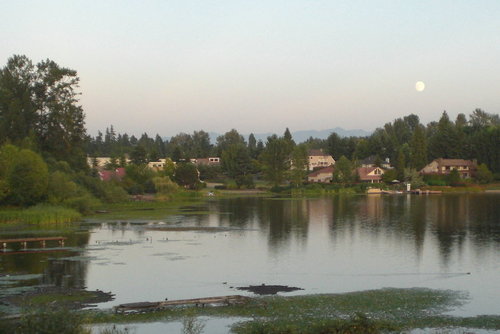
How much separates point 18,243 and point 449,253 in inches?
1522

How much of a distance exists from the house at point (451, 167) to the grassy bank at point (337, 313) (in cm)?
12956

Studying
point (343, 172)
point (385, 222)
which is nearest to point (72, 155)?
point (385, 222)

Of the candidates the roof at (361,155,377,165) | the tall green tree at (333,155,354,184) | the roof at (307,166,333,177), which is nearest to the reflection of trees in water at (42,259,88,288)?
the tall green tree at (333,155,354,184)

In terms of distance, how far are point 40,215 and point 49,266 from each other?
2889 centimetres

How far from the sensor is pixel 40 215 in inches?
2749

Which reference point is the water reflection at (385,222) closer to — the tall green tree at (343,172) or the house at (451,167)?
the tall green tree at (343,172)

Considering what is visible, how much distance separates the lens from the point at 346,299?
32188 millimetres

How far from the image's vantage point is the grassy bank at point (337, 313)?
26.3 meters

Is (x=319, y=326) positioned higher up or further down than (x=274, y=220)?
further down

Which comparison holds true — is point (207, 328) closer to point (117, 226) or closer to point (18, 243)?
point (18, 243)

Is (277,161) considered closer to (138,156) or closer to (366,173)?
(366,173)

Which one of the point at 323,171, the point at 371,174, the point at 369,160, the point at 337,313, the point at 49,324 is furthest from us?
the point at 369,160

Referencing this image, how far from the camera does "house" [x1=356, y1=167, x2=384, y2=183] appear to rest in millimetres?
159750

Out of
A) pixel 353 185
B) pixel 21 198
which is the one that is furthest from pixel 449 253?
pixel 353 185
